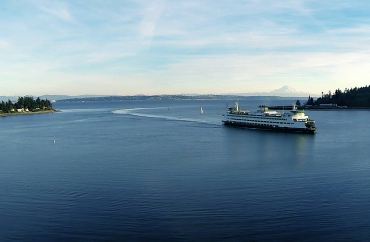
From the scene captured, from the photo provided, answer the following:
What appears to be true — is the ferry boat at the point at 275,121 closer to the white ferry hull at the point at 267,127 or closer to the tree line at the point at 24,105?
the white ferry hull at the point at 267,127

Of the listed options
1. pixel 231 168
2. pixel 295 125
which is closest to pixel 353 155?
pixel 231 168

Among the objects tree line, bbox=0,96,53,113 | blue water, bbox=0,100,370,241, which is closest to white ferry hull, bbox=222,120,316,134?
blue water, bbox=0,100,370,241

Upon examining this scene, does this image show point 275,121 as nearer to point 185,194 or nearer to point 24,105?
point 185,194

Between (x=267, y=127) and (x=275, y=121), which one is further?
(x=267, y=127)

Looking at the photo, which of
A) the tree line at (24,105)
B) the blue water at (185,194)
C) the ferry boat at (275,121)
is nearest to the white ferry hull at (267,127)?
the ferry boat at (275,121)

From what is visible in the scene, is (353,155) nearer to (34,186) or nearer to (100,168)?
(100,168)

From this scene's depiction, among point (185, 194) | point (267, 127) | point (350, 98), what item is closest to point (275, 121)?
point (267, 127)
